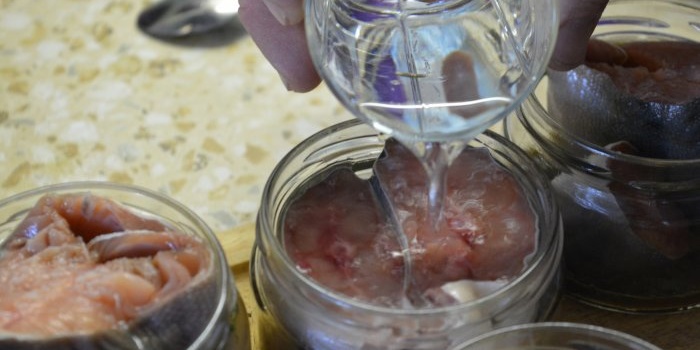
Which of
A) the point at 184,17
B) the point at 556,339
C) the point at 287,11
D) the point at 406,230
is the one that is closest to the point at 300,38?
the point at 287,11

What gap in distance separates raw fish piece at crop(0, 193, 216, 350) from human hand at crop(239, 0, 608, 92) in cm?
20

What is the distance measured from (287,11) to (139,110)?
502 millimetres

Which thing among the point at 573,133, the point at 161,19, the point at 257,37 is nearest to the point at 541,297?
the point at 573,133

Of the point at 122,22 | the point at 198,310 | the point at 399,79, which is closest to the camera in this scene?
the point at 198,310

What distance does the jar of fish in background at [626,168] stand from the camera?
790mm

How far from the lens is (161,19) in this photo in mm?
1336

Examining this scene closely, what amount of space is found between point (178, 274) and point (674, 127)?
1.44 feet

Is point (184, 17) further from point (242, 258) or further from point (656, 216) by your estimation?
point (656, 216)

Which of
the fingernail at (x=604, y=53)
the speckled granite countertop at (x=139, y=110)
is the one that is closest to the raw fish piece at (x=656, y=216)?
the fingernail at (x=604, y=53)

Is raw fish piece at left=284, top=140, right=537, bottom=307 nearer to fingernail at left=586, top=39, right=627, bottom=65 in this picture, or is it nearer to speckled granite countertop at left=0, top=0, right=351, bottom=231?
fingernail at left=586, top=39, right=627, bottom=65

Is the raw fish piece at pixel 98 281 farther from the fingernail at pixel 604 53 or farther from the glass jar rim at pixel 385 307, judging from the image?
the fingernail at pixel 604 53

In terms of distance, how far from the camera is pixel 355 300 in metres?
0.66

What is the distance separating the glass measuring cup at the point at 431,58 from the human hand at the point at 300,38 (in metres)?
0.04

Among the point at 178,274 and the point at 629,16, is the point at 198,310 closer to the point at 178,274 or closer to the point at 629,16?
the point at 178,274
